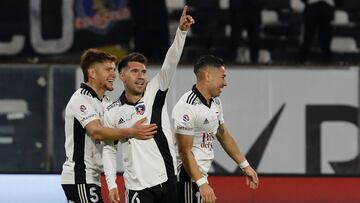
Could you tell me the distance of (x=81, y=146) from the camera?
27.3ft

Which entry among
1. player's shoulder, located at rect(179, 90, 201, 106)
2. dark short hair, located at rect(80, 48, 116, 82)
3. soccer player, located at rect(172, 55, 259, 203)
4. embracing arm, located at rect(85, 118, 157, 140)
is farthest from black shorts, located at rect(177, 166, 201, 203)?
dark short hair, located at rect(80, 48, 116, 82)

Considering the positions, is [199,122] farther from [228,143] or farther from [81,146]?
[81,146]

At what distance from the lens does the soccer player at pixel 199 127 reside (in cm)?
855

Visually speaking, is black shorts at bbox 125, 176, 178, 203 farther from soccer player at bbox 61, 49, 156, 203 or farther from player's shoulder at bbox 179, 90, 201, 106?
player's shoulder at bbox 179, 90, 201, 106

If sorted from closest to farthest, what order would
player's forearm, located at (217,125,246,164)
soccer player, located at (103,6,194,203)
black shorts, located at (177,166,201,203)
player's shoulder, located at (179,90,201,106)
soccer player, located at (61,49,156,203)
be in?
soccer player, located at (103,6,194,203), soccer player, located at (61,49,156,203), player's shoulder, located at (179,90,201,106), black shorts, located at (177,166,201,203), player's forearm, located at (217,125,246,164)

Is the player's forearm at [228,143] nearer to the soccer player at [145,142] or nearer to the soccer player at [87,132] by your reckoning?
the soccer player at [145,142]

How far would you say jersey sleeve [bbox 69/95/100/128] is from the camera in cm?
827

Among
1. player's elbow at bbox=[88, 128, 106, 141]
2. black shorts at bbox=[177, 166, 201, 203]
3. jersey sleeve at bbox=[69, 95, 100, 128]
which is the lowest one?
black shorts at bbox=[177, 166, 201, 203]

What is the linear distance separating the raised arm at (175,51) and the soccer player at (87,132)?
404 mm

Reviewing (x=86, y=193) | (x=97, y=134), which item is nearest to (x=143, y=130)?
(x=97, y=134)

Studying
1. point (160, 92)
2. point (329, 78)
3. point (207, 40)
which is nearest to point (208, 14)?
point (207, 40)

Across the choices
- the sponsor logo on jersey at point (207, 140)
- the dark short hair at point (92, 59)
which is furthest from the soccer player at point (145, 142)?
the sponsor logo on jersey at point (207, 140)

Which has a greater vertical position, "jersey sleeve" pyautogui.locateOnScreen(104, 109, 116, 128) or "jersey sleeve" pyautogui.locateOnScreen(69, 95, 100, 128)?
"jersey sleeve" pyautogui.locateOnScreen(69, 95, 100, 128)

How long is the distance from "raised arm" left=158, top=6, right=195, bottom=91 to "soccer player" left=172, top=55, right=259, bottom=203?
17.5 inches
